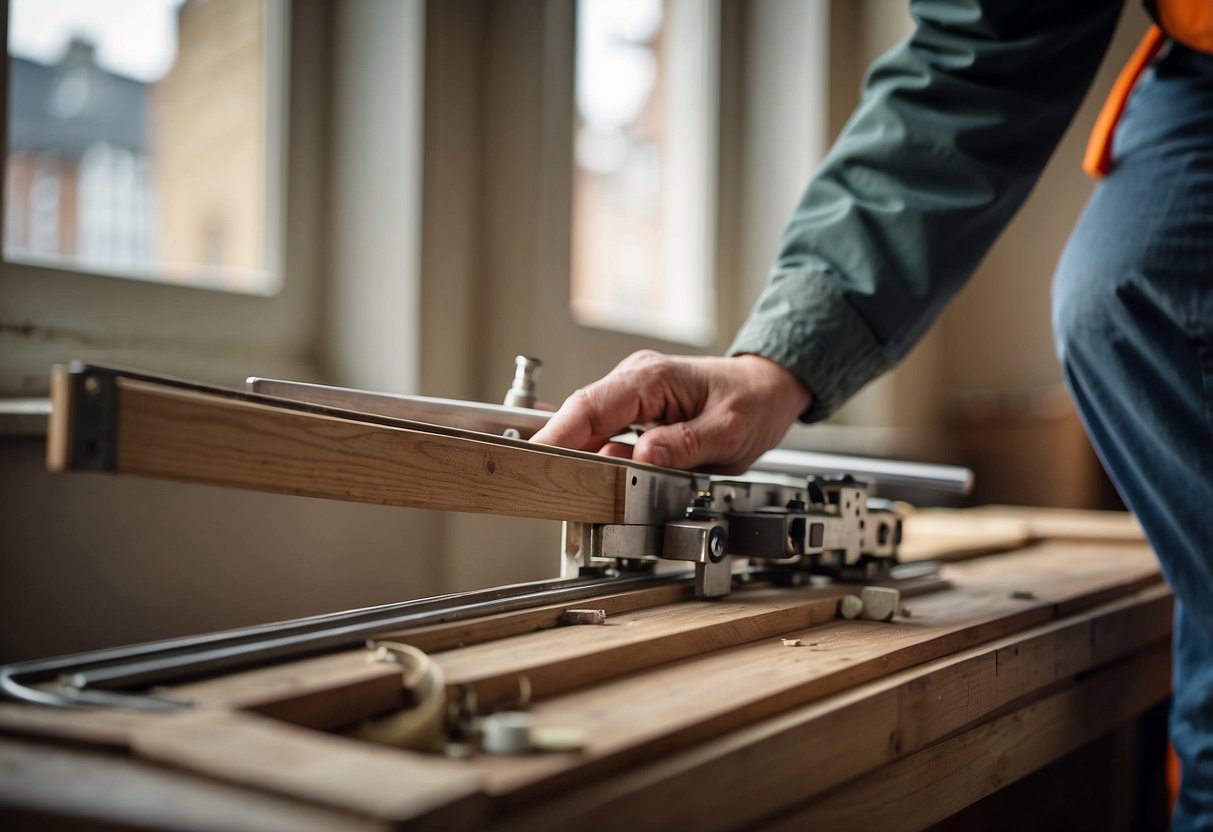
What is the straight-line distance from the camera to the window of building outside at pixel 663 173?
7.75ft

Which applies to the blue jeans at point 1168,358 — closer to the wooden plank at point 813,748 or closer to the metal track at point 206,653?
the wooden plank at point 813,748

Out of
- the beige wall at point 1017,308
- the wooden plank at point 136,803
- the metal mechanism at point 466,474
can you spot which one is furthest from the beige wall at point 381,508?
the beige wall at point 1017,308

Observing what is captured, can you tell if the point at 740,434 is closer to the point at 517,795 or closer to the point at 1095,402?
the point at 1095,402

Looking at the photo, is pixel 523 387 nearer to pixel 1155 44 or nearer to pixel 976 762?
pixel 976 762

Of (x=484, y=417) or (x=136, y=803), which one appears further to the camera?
(x=484, y=417)

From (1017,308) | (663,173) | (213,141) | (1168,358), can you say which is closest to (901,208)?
(1168,358)

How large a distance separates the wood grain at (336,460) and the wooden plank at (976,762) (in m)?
0.30

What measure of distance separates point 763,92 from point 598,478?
7.34 feet

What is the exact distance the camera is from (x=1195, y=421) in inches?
37.5

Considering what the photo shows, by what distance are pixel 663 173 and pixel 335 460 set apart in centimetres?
215

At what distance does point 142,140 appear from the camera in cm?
148

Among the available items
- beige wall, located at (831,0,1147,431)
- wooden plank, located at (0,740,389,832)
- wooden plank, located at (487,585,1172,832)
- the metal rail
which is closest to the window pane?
the metal rail

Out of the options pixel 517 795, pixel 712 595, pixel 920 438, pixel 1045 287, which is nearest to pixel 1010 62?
pixel 712 595

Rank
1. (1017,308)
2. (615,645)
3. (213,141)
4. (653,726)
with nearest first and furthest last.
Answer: (653,726), (615,645), (213,141), (1017,308)
